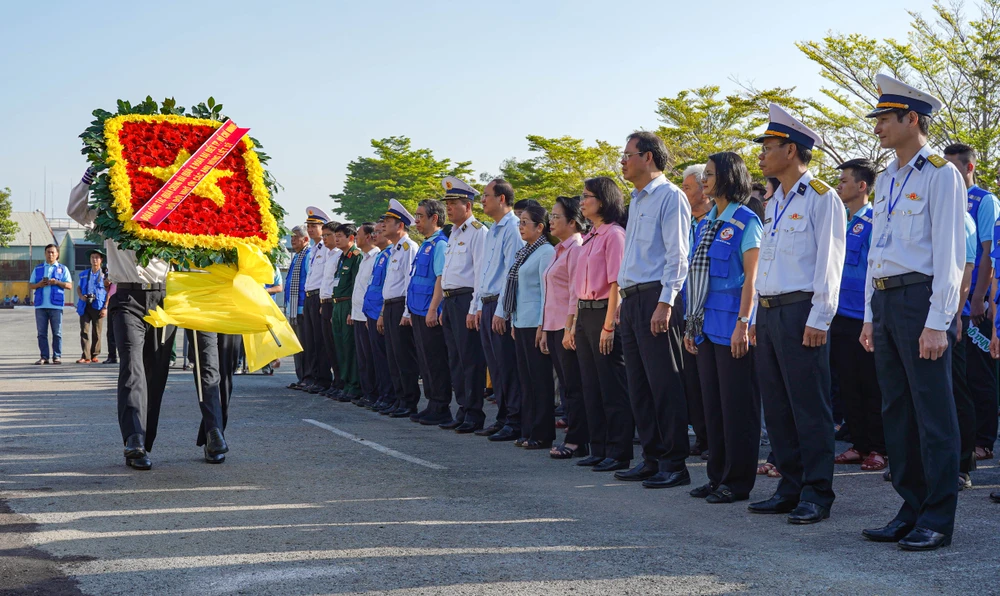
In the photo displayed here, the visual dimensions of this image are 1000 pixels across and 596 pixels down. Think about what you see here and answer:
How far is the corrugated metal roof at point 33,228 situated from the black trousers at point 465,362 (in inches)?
3297

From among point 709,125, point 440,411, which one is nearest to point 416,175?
point 709,125

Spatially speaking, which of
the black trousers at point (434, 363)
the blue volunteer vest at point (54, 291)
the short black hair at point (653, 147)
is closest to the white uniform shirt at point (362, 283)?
the black trousers at point (434, 363)

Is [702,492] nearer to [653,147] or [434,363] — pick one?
[653,147]

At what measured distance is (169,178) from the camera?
281 inches

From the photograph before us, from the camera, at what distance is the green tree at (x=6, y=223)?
74500 millimetres

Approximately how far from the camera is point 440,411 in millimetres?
10516

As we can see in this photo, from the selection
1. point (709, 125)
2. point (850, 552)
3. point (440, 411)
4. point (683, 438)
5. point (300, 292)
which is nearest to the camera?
point (850, 552)

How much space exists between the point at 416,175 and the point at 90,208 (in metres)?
67.5

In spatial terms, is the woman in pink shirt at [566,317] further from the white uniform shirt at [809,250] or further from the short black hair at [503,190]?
the white uniform shirt at [809,250]

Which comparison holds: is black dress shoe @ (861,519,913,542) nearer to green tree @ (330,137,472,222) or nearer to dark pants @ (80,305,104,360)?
dark pants @ (80,305,104,360)

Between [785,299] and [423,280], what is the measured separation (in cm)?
553

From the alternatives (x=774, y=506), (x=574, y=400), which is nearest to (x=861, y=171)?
(x=574, y=400)

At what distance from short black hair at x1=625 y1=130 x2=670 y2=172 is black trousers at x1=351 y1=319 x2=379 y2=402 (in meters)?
5.96

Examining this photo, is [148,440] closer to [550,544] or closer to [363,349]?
[550,544]
